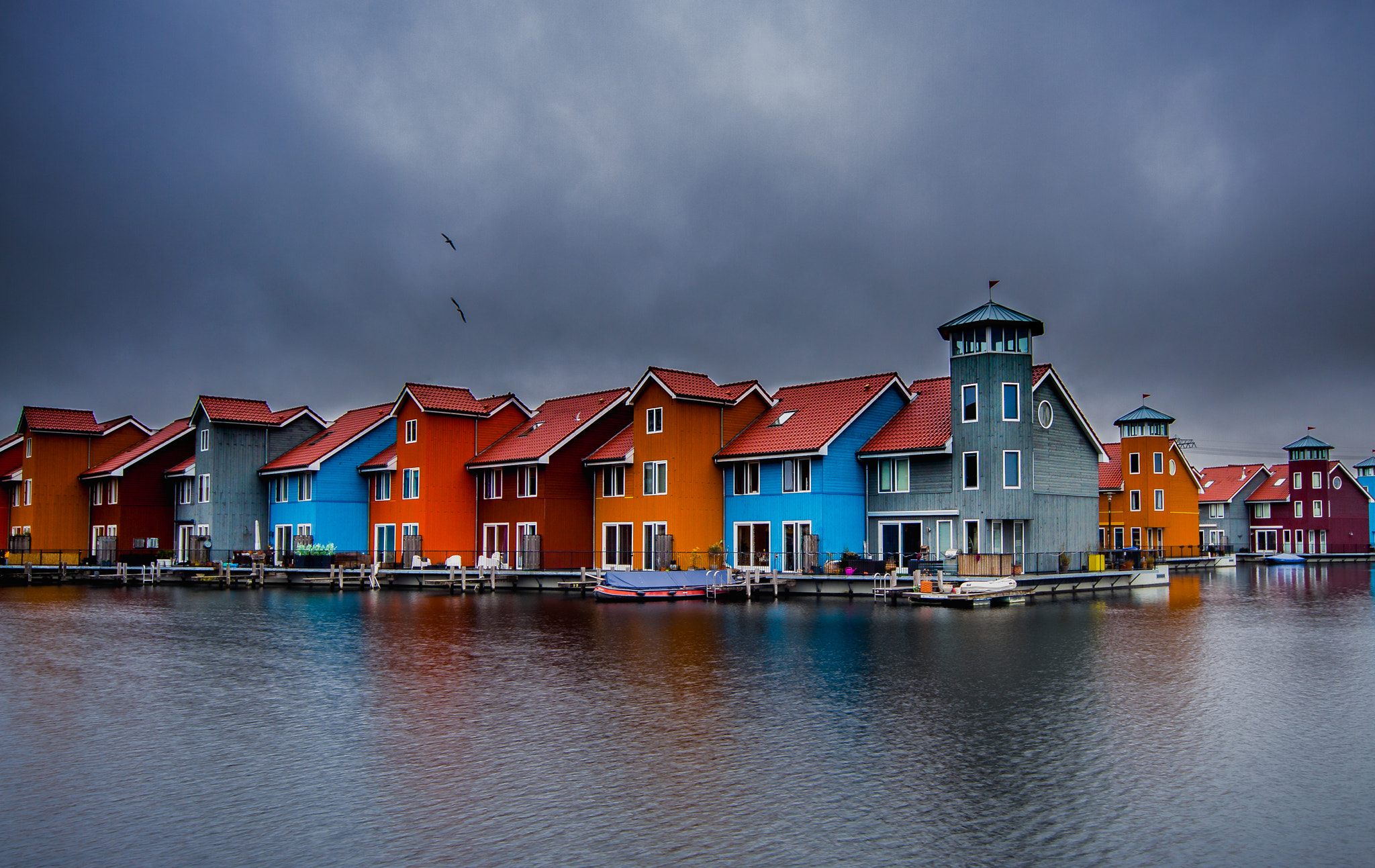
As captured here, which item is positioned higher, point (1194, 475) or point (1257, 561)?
point (1194, 475)

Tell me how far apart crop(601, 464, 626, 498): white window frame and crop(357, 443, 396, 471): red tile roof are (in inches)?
567

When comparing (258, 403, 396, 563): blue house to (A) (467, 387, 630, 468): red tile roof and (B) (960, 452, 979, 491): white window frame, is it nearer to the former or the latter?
(A) (467, 387, 630, 468): red tile roof

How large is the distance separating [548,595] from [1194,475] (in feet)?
192

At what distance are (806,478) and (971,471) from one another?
770 cm

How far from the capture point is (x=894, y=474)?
2143 inches

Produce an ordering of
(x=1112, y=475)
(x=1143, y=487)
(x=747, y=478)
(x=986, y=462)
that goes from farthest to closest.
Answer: (x=1112, y=475)
(x=1143, y=487)
(x=747, y=478)
(x=986, y=462)

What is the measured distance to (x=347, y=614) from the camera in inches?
1662

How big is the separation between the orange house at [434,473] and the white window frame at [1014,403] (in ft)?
99.1

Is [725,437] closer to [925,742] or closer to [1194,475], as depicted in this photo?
[925,742]

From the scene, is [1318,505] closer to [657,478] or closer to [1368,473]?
[1368,473]

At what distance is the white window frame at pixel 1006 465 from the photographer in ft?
167

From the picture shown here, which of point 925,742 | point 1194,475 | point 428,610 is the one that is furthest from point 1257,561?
point 925,742

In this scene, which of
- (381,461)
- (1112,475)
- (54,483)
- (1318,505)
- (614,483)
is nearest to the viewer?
(614,483)

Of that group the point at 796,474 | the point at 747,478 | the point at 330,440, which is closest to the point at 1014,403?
the point at 796,474
